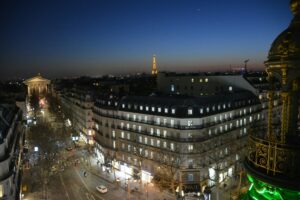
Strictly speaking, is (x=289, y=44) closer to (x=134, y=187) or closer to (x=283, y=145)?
(x=283, y=145)

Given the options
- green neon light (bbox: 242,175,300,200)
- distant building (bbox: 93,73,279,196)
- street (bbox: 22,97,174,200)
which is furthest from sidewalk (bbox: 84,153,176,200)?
green neon light (bbox: 242,175,300,200)

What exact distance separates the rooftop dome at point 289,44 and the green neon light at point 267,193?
381 centimetres

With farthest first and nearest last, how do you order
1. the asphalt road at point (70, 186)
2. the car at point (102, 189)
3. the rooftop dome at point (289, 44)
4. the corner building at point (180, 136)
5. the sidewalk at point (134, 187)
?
the car at point (102, 189) → the corner building at point (180, 136) → the asphalt road at point (70, 186) → the sidewalk at point (134, 187) → the rooftop dome at point (289, 44)

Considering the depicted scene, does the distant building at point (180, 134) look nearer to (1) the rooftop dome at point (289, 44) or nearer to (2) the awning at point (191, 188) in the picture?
(2) the awning at point (191, 188)

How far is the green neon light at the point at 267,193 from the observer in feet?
26.4

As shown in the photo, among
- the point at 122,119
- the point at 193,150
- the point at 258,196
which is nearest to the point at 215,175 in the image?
the point at 193,150

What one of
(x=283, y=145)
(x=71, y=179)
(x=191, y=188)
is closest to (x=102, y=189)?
(x=71, y=179)

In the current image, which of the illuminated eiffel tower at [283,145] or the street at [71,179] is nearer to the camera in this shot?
the illuminated eiffel tower at [283,145]

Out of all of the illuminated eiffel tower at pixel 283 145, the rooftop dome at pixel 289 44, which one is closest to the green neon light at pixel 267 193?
the illuminated eiffel tower at pixel 283 145

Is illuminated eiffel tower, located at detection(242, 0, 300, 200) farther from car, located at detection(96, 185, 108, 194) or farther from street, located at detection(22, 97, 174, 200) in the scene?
car, located at detection(96, 185, 108, 194)

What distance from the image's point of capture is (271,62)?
892cm

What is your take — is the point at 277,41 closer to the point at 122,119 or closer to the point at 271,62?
the point at 271,62

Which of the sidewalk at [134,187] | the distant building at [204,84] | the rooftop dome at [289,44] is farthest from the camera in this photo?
the distant building at [204,84]

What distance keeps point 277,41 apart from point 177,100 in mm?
54218
